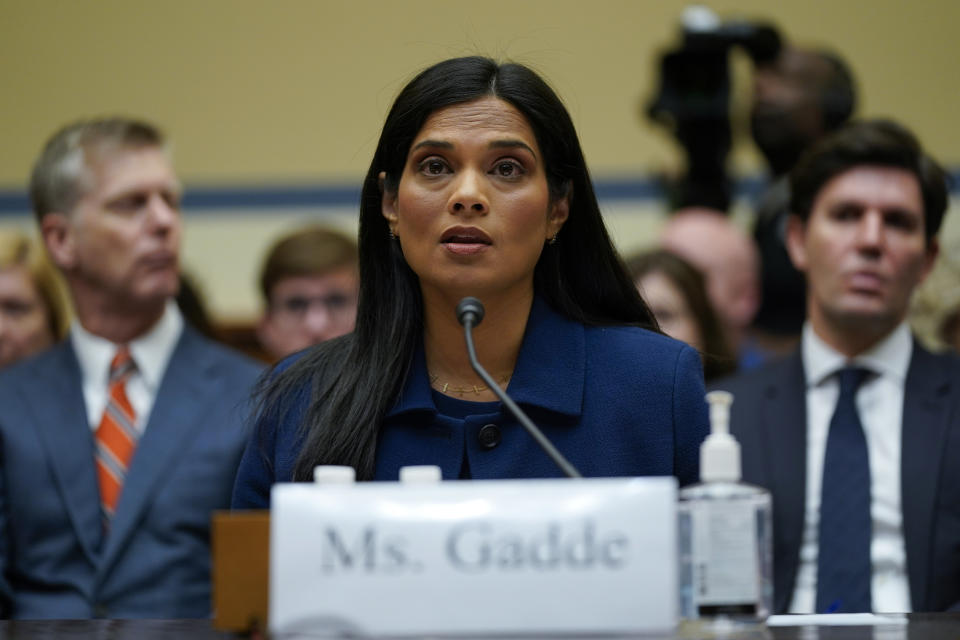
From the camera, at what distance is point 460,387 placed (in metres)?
2.28

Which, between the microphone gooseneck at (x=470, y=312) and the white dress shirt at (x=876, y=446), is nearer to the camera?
the microphone gooseneck at (x=470, y=312)

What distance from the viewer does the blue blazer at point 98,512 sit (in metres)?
3.13

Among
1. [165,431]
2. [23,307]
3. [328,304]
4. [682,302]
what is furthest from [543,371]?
[23,307]

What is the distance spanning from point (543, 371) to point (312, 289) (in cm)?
198

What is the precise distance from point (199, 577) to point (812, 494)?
130cm

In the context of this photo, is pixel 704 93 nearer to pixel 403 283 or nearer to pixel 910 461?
pixel 910 461

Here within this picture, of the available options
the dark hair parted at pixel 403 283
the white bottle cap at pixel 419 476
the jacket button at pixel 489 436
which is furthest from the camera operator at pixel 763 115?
the white bottle cap at pixel 419 476

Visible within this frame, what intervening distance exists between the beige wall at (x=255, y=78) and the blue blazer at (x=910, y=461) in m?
2.97

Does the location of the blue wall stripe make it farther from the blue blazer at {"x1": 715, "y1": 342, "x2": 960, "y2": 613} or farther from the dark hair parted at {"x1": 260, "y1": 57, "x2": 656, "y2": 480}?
the dark hair parted at {"x1": 260, "y1": 57, "x2": 656, "y2": 480}

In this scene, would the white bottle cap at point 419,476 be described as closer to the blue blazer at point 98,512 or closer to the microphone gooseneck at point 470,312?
the microphone gooseneck at point 470,312

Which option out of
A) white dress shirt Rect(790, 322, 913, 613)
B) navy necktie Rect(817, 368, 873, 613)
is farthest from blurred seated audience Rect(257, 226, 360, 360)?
navy necktie Rect(817, 368, 873, 613)

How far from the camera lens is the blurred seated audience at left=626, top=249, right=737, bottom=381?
3816 millimetres

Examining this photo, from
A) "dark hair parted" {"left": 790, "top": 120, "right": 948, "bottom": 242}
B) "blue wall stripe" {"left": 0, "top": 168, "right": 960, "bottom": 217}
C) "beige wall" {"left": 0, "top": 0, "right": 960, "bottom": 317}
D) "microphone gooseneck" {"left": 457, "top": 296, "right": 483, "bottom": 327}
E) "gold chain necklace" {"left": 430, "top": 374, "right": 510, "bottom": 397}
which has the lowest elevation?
"gold chain necklace" {"left": 430, "top": 374, "right": 510, "bottom": 397}

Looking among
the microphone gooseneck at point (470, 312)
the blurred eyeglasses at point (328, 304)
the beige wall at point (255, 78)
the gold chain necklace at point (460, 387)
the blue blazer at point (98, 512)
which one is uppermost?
the beige wall at point (255, 78)
